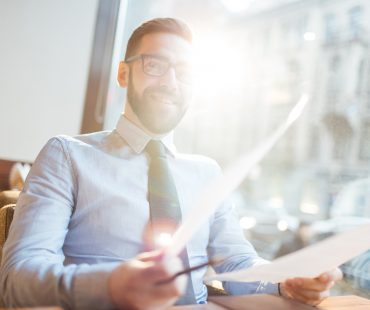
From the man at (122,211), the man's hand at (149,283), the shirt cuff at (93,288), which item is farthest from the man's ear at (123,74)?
the man's hand at (149,283)

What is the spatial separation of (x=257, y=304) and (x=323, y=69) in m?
9.47

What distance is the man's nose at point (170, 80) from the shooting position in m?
1.31

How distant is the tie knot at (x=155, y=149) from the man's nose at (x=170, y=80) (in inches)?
7.3

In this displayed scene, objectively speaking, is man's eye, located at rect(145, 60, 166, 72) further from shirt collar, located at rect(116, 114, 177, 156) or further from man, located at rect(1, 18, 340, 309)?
shirt collar, located at rect(116, 114, 177, 156)

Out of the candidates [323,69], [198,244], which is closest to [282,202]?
[323,69]

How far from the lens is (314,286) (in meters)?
0.95

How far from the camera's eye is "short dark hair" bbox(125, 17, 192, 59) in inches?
53.8

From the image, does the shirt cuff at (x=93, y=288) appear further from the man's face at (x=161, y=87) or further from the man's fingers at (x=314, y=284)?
Result: the man's face at (x=161, y=87)

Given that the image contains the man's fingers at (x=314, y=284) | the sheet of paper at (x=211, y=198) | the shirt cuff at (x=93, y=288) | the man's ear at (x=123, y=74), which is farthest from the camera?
the man's ear at (x=123, y=74)

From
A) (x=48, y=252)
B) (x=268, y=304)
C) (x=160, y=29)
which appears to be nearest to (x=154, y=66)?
(x=160, y=29)

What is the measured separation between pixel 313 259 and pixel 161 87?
29.6 inches

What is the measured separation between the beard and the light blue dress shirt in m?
0.05

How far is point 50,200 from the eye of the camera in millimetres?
1070

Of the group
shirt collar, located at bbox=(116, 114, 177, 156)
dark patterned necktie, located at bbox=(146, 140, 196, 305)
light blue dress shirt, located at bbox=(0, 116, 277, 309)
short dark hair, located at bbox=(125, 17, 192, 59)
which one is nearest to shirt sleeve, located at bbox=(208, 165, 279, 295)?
light blue dress shirt, located at bbox=(0, 116, 277, 309)
